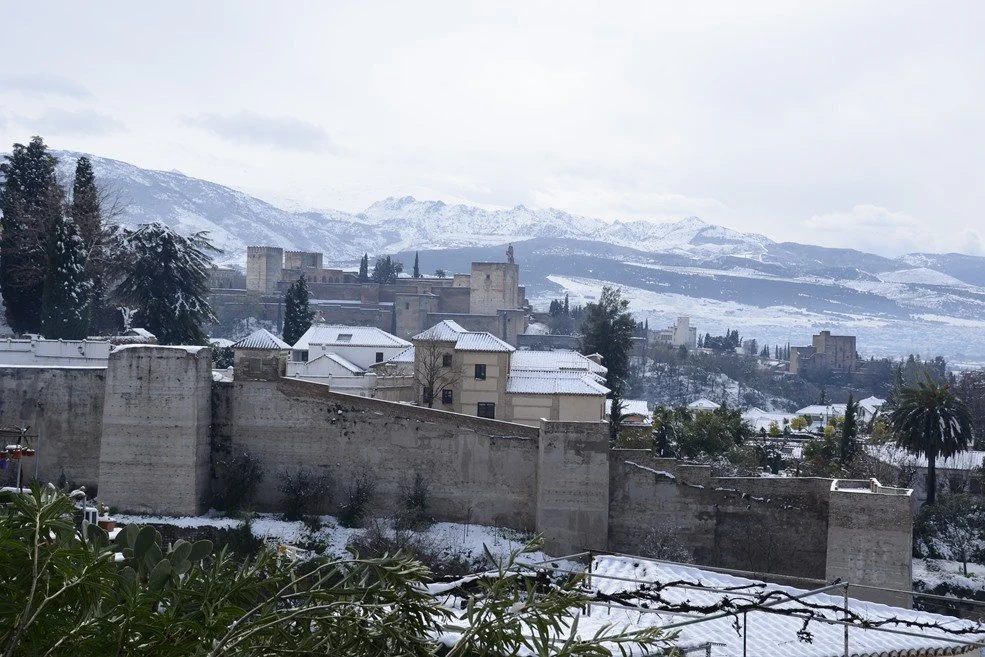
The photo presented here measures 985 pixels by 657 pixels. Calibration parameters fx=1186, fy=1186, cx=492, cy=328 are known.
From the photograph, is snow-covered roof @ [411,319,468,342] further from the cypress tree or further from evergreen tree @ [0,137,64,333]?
evergreen tree @ [0,137,64,333]

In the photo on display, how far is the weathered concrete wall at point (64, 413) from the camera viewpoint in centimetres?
2131

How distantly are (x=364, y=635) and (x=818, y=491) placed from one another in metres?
18.1

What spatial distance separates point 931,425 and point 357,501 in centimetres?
1391

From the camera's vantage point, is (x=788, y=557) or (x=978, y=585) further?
(x=978, y=585)

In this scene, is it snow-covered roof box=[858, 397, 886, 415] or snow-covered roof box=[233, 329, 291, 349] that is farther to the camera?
snow-covered roof box=[858, 397, 886, 415]

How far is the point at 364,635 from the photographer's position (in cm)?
406

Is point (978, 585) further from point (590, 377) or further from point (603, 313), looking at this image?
point (603, 313)

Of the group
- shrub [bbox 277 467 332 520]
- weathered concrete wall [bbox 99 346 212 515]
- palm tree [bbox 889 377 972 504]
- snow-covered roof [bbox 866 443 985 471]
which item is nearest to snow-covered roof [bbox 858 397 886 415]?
snow-covered roof [bbox 866 443 985 471]

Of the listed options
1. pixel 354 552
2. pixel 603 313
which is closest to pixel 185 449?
pixel 354 552

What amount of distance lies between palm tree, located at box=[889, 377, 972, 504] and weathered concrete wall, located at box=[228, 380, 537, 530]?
35.8ft

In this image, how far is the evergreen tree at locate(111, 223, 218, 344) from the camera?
93.0 feet

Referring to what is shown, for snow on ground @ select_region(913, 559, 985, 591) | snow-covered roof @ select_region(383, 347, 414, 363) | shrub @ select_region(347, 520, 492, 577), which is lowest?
snow on ground @ select_region(913, 559, 985, 591)

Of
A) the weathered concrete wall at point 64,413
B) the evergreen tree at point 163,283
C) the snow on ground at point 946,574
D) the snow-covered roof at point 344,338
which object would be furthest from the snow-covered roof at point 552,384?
the weathered concrete wall at point 64,413

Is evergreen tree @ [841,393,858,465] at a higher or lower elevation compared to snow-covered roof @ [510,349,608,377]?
lower
